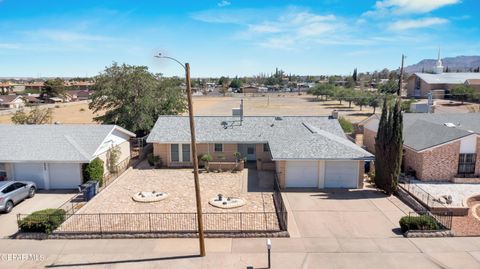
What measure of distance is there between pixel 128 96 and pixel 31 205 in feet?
60.8

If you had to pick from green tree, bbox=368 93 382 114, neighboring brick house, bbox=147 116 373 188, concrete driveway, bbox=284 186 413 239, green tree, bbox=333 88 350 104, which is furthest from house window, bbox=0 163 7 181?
green tree, bbox=333 88 350 104

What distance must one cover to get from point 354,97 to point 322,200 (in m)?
71.2

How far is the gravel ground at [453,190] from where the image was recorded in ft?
70.5

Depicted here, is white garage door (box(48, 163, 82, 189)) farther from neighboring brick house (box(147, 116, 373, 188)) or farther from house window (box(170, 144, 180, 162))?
house window (box(170, 144, 180, 162))

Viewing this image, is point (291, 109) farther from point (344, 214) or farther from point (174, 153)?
point (344, 214)

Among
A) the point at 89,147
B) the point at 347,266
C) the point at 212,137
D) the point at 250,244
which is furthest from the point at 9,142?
the point at 347,266

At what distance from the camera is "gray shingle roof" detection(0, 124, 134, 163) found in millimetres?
23578

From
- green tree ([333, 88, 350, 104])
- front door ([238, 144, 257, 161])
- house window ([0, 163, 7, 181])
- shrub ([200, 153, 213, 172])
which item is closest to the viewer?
house window ([0, 163, 7, 181])

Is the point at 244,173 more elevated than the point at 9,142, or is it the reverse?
the point at 9,142

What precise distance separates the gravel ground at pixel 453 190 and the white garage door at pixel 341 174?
4.65 meters

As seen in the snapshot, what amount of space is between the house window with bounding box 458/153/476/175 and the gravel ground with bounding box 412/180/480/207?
51.0 inches

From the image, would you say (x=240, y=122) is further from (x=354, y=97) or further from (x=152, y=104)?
(x=354, y=97)

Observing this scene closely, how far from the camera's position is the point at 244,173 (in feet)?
91.0

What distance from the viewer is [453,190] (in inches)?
906
